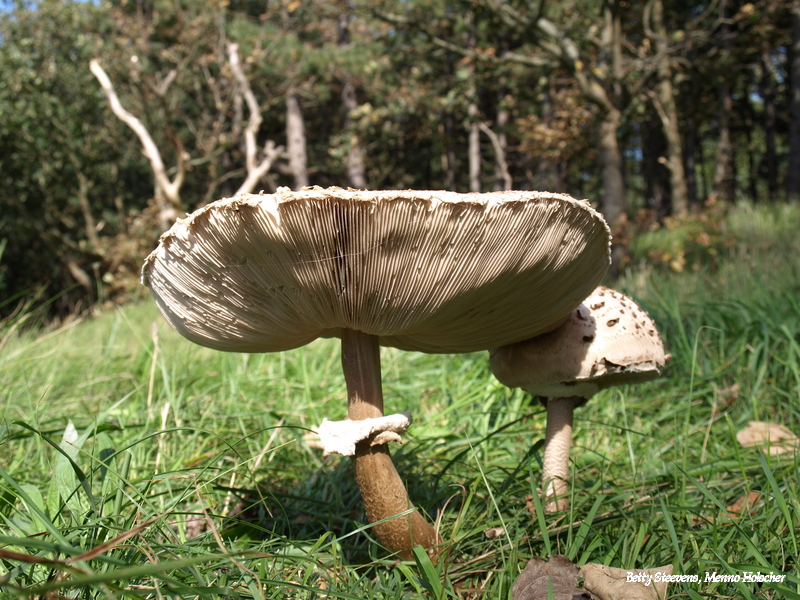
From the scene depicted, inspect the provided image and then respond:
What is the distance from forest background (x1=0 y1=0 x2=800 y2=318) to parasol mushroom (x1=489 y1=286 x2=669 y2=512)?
5255 mm

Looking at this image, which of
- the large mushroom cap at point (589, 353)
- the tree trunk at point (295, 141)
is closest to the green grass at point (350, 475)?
the large mushroom cap at point (589, 353)

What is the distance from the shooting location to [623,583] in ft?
4.22

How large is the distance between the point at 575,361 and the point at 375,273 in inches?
29.1

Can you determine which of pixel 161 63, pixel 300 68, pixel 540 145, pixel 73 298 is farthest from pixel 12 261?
pixel 540 145

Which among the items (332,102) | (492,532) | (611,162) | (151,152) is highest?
(332,102)

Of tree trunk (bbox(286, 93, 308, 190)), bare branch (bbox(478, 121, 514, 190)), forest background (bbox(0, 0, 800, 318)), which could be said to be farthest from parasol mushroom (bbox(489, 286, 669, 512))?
tree trunk (bbox(286, 93, 308, 190))

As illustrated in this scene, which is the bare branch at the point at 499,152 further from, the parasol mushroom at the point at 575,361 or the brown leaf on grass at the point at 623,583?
the brown leaf on grass at the point at 623,583

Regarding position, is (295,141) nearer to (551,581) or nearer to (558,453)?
(558,453)

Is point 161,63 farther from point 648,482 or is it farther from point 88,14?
point 648,482

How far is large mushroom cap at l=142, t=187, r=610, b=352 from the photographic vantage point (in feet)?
3.21

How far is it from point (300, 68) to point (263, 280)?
13.7 metres

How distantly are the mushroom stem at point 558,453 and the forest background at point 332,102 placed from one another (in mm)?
5311

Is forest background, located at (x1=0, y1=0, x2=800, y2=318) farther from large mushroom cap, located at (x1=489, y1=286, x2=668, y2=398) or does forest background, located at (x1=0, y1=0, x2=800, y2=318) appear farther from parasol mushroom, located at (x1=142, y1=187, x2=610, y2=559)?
parasol mushroom, located at (x1=142, y1=187, x2=610, y2=559)

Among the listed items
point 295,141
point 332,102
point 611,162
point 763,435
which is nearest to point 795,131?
point 611,162
